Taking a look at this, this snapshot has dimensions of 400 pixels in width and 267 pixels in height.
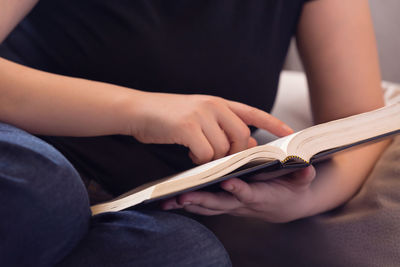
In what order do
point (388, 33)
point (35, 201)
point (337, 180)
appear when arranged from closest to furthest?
point (35, 201) < point (337, 180) < point (388, 33)

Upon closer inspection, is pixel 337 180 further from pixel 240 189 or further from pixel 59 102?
pixel 59 102

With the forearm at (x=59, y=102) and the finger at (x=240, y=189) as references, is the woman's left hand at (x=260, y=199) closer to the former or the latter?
the finger at (x=240, y=189)

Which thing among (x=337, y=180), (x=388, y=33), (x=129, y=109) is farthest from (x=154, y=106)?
(x=388, y=33)

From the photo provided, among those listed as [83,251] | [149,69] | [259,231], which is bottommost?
[259,231]

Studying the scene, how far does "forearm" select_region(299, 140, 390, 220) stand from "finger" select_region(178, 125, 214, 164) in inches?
8.1

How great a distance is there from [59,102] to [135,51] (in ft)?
0.64

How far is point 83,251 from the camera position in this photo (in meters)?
0.43

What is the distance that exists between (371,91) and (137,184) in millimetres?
459

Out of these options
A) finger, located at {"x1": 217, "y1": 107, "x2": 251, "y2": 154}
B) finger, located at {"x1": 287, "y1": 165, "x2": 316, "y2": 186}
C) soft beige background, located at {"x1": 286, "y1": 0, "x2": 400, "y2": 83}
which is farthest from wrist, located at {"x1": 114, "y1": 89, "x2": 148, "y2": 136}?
soft beige background, located at {"x1": 286, "y1": 0, "x2": 400, "y2": 83}

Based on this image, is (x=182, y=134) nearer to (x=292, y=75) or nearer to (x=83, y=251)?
(x=83, y=251)

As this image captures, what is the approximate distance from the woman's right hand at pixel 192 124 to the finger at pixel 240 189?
0.05m

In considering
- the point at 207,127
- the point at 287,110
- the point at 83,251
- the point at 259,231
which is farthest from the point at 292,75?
the point at 83,251

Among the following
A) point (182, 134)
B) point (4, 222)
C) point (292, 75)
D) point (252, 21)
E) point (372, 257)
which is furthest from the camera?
point (292, 75)

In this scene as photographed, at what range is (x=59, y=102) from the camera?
1.69 ft
